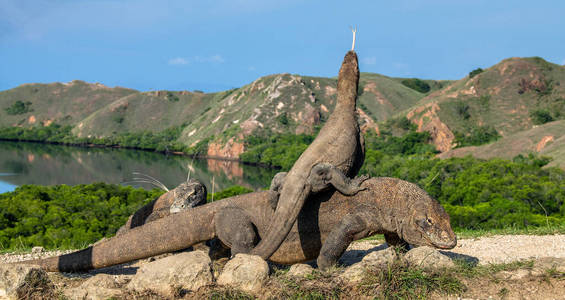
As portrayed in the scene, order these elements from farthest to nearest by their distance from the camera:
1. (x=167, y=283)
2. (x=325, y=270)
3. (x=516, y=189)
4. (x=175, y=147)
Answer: (x=175, y=147)
(x=516, y=189)
(x=325, y=270)
(x=167, y=283)

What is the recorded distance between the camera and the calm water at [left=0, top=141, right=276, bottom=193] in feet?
144

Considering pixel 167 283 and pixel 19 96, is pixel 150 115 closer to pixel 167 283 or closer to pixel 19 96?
pixel 19 96

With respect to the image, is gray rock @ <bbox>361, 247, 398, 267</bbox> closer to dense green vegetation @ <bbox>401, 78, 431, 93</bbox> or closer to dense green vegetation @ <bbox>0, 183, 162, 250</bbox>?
dense green vegetation @ <bbox>0, 183, 162, 250</bbox>

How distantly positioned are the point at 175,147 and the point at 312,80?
30648 mm

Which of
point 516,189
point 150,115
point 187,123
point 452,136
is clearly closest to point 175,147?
point 187,123

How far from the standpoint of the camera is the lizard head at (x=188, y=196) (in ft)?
26.6

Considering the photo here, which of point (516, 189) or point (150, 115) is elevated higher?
point (150, 115)

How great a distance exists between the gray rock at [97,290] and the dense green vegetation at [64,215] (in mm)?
6339

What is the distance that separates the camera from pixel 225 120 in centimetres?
8669

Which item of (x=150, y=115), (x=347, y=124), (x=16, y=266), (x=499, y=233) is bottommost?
(x=499, y=233)

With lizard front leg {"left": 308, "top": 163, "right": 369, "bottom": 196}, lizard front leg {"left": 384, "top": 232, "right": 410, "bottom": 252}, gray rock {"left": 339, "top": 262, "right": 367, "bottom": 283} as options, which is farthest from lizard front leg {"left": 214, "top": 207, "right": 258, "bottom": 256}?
lizard front leg {"left": 384, "top": 232, "right": 410, "bottom": 252}

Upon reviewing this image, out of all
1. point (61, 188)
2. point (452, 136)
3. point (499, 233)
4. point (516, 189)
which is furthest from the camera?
point (452, 136)

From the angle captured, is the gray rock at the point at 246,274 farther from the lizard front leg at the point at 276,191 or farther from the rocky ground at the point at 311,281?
the lizard front leg at the point at 276,191

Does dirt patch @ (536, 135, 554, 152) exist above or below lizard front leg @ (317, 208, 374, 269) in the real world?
above
